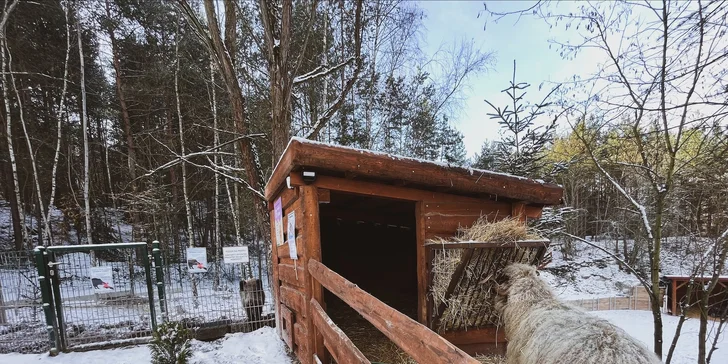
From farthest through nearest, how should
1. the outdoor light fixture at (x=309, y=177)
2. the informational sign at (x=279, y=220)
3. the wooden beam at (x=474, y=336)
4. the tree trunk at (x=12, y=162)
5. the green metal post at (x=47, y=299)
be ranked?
1. the tree trunk at (x=12, y=162)
2. the green metal post at (x=47, y=299)
3. the informational sign at (x=279, y=220)
4. the wooden beam at (x=474, y=336)
5. the outdoor light fixture at (x=309, y=177)

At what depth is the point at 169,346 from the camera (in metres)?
4.06

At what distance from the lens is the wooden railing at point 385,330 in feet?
3.59

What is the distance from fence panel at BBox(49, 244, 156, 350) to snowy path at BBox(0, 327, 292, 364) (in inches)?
12.0

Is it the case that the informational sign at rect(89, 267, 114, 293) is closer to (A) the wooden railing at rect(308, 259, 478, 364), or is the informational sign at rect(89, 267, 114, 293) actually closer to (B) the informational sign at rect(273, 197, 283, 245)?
(B) the informational sign at rect(273, 197, 283, 245)

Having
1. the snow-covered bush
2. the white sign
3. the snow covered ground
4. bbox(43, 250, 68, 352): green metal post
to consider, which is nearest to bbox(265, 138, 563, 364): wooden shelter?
the snow covered ground

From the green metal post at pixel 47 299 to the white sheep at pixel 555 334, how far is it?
692cm

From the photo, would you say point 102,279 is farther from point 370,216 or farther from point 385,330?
point 385,330

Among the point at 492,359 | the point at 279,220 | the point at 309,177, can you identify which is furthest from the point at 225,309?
the point at 492,359

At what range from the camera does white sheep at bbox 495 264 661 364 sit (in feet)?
4.08

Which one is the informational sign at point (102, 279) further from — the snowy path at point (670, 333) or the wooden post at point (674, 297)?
the wooden post at point (674, 297)

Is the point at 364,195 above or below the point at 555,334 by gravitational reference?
above

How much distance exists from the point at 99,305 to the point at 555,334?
24.3ft

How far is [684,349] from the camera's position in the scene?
8.74 m

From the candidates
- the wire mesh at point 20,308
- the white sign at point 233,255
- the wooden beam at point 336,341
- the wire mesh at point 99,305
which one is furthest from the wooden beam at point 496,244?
the wire mesh at point 20,308
